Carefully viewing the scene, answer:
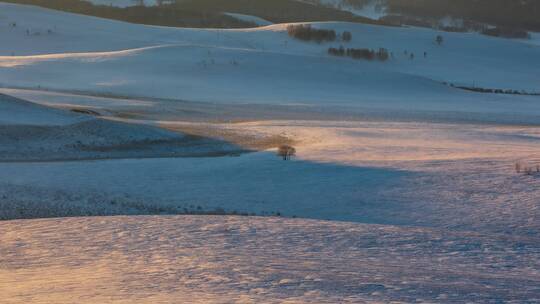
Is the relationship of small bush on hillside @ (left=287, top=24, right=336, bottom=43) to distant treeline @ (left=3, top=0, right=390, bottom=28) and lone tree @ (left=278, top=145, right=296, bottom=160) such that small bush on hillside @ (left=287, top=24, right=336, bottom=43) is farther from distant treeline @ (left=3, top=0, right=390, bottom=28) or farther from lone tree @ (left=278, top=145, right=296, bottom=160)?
lone tree @ (left=278, top=145, right=296, bottom=160)

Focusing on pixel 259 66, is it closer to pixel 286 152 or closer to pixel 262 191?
pixel 286 152

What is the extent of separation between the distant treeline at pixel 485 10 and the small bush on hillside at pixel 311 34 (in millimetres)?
51011

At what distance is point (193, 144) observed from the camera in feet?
75.5

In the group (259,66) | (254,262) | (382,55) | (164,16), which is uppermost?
(164,16)

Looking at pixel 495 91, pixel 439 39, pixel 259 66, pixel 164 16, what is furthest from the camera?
pixel 164 16

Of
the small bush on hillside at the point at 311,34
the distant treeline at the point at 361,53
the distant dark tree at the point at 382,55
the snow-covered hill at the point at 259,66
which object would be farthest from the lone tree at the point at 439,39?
the small bush on hillside at the point at 311,34

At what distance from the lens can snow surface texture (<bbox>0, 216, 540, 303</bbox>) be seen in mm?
8523

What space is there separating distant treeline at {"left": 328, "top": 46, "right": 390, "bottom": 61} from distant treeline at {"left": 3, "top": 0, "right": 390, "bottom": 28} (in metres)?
22.7

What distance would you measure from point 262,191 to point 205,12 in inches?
2520

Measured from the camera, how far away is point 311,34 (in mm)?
54031

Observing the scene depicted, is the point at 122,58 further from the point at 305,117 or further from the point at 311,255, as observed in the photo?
the point at 311,255

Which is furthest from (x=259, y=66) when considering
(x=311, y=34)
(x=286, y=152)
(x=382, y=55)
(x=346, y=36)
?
(x=286, y=152)

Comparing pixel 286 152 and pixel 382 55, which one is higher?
pixel 382 55

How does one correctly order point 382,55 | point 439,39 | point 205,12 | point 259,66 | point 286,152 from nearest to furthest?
point 286,152, point 259,66, point 382,55, point 439,39, point 205,12
